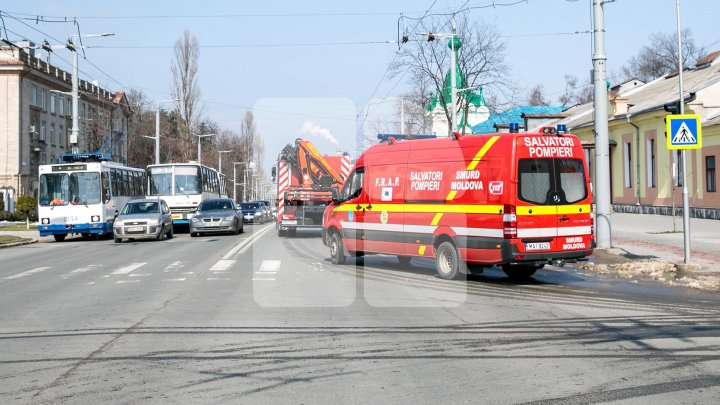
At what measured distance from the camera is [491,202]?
13172mm

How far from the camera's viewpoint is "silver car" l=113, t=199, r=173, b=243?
93.9 ft

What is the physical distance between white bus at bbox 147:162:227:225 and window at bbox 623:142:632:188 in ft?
70.2

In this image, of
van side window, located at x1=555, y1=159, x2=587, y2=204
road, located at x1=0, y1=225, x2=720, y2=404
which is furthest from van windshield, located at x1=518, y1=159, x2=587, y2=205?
road, located at x1=0, y1=225, x2=720, y2=404

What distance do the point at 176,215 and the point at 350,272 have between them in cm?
2286

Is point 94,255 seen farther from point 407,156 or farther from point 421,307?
point 421,307

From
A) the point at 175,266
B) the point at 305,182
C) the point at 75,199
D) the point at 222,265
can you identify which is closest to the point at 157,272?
the point at 175,266

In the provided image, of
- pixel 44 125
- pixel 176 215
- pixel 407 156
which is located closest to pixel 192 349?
pixel 407 156

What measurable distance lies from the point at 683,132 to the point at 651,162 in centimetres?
2415

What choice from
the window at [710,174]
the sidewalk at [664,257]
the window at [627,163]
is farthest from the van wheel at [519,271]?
the window at [627,163]

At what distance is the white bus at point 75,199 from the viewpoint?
30.5 m

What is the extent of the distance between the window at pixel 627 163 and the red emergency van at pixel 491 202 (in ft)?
92.6

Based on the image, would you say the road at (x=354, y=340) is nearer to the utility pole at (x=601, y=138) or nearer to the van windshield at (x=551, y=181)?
the van windshield at (x=551, y=181)

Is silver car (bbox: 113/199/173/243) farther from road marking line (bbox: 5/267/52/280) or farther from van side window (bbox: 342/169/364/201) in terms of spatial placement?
van side window (bbox: 342/169/364/201)

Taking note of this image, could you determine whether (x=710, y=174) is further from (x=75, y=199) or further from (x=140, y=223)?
(x=75, y=199)
